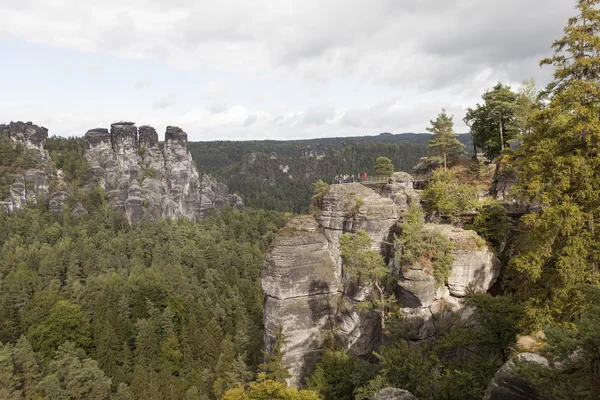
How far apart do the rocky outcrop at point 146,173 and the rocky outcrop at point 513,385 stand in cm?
10270

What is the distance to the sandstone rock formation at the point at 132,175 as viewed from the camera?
4016 inches

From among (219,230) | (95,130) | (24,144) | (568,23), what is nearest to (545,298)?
(568,23)

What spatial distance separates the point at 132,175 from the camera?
371 ft

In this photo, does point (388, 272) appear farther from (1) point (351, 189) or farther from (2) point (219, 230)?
(2) point (219, 230)

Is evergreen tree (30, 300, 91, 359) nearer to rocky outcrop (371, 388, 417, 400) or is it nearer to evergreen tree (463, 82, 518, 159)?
rocky outcrop (371, 388, 417, 400)

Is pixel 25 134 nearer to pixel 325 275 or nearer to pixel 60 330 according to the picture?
pixel 60 330

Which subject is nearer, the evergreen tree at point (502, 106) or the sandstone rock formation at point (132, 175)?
the evergreen tree at point (502, 106)

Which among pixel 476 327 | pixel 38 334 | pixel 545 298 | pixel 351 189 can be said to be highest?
pixel 351 189

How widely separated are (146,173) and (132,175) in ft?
13.6

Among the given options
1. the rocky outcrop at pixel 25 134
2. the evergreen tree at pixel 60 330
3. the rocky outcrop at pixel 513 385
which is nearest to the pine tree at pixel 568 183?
the rocky outcrop at pixel 513 385

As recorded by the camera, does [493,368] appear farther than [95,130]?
No

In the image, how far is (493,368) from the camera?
17516mm

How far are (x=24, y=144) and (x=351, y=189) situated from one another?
391 feet

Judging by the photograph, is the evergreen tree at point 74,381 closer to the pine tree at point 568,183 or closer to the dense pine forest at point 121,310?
the dense pine forest at point 121,310
